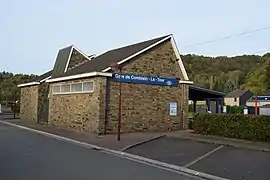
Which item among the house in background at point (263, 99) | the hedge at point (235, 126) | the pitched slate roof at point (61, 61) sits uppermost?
the pitched slate roof at point (61, 61)

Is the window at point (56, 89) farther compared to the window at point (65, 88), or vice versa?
the window at point (56, 89)

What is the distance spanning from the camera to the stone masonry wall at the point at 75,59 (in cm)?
3468

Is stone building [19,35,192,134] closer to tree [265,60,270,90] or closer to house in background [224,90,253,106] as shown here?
tree [265,60,270,90]

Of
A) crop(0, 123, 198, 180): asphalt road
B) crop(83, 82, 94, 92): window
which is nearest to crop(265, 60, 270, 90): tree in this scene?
crop(83, 82, 94, 92): window

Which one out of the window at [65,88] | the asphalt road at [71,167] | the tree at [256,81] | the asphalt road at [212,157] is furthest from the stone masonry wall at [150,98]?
the tree at [256,81]

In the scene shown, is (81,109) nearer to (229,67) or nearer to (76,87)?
(76,87)

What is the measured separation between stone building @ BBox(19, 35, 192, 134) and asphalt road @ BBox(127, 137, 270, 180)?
5.79 meters

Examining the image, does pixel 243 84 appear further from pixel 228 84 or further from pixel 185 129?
pixel 185 129

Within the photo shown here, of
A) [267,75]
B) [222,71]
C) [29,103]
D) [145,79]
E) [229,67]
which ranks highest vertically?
[229,67]

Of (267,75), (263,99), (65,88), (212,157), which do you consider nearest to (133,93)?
(65,88)

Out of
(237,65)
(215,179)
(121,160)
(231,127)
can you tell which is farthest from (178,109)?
(237,65)

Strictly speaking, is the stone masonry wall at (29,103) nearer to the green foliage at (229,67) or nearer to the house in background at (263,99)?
the green foliage at (229,67)

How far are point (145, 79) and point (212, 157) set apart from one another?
11.4m

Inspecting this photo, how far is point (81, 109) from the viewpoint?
2380cm
